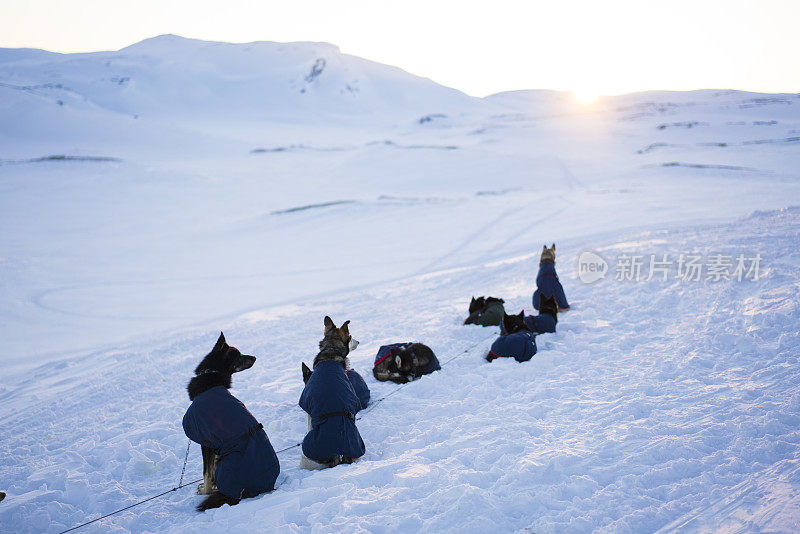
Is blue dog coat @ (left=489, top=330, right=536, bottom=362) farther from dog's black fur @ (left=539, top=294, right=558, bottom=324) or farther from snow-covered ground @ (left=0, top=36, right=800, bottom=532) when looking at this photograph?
dog's black fur @ (left=539, top=294, right=558, bottom=324)

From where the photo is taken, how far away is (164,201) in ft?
66.5

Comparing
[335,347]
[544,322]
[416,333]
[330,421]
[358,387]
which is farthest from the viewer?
[416,333]

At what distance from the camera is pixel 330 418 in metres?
3.47

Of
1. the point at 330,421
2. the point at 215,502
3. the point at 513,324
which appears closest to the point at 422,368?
the point at 513,324

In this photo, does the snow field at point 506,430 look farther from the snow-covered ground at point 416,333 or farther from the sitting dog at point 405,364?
the sitting dog at point 405,364

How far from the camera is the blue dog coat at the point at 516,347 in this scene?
5.25 meters

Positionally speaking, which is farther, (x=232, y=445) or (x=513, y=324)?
(x=513, y=324)

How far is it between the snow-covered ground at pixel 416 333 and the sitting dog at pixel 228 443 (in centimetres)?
16

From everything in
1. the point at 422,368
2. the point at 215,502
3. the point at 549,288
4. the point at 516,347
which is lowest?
the point at 215,502

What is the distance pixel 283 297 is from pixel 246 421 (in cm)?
776

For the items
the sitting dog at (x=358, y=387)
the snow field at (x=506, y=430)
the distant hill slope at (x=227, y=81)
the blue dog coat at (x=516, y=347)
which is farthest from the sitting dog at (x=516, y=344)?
the distant hill slope at (x=227, y=81)

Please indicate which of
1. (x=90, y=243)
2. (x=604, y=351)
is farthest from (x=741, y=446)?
(x=90, y=243)

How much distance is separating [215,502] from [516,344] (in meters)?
3.58

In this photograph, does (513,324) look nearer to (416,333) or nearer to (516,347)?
(516,347)
